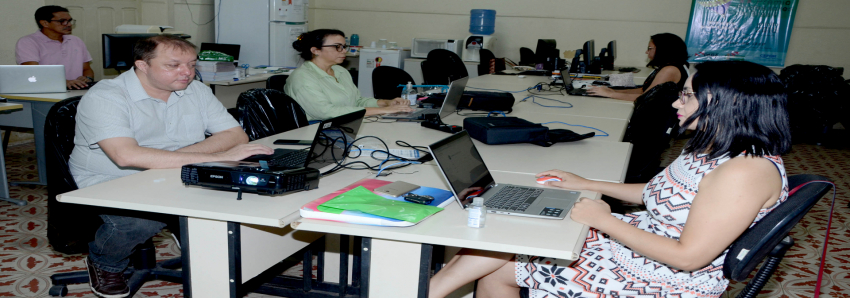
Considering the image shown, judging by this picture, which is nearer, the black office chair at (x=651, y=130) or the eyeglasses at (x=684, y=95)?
the eyeglasses at (x=684, y=95)

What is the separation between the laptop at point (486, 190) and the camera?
4.94ft

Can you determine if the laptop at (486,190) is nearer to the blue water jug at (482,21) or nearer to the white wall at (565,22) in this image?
the blue water jug at (482,21)

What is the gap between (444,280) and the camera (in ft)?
5.48

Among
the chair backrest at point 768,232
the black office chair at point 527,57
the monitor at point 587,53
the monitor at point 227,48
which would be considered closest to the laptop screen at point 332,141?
the chair backrest at point 768,232

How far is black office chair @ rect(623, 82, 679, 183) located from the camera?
9.23ft

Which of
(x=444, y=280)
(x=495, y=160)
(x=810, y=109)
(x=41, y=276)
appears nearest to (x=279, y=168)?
(x=444, y=280)

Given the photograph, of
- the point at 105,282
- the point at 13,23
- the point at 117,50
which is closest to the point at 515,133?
the point at 105,282

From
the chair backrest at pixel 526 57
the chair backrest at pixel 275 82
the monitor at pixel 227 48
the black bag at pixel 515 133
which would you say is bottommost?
the black bag at pixel 515 133

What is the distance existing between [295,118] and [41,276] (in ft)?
4.20

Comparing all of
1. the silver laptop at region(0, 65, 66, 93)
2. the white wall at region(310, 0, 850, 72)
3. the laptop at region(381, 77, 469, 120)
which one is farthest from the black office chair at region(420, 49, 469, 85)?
the silver laptop at region(0, 65, 66, 93)

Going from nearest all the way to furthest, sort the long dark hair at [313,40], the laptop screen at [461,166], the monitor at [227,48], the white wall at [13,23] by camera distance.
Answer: the laptop screen at [461,166]
the long dark hair at [313,40]
the white wall at [13,23]
the monitor at [227,48]

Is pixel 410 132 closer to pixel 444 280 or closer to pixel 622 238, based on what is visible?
pixel 444 280

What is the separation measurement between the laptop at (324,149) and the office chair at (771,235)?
3.77 ft

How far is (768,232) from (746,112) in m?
0.29
